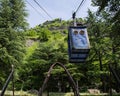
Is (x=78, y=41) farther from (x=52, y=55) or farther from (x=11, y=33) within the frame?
(x=52, y=55)

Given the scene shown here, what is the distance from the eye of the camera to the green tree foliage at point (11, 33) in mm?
28828

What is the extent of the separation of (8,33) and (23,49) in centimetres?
221

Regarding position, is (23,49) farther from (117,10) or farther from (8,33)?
(117,10)

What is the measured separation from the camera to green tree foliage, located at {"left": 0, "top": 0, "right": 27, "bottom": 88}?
2883 cm

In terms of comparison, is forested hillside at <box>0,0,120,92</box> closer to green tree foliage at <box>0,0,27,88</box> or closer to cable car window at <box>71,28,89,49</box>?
green tree foliage at <box>0,0,27,88</box>

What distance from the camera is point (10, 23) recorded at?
30047 mm

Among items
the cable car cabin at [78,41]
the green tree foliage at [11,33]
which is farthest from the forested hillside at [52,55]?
the cable car cabin at [78,41]

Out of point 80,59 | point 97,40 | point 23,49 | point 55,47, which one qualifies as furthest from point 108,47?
point 80,59

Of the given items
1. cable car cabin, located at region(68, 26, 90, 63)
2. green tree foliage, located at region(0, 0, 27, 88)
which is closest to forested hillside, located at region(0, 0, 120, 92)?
green tree foliage, located at region(0, 0, 27, 88)

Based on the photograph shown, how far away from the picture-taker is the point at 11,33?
29.8 meters

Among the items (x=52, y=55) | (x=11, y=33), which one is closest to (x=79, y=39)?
(x=11, y=33)

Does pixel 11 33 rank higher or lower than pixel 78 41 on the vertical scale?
higher

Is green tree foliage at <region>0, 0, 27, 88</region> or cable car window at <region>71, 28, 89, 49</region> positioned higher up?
green tree foliage at <region>0, 0, 27, 88</region>

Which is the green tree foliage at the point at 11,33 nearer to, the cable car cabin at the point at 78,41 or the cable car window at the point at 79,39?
the cable car cabin at the point at 78,41
